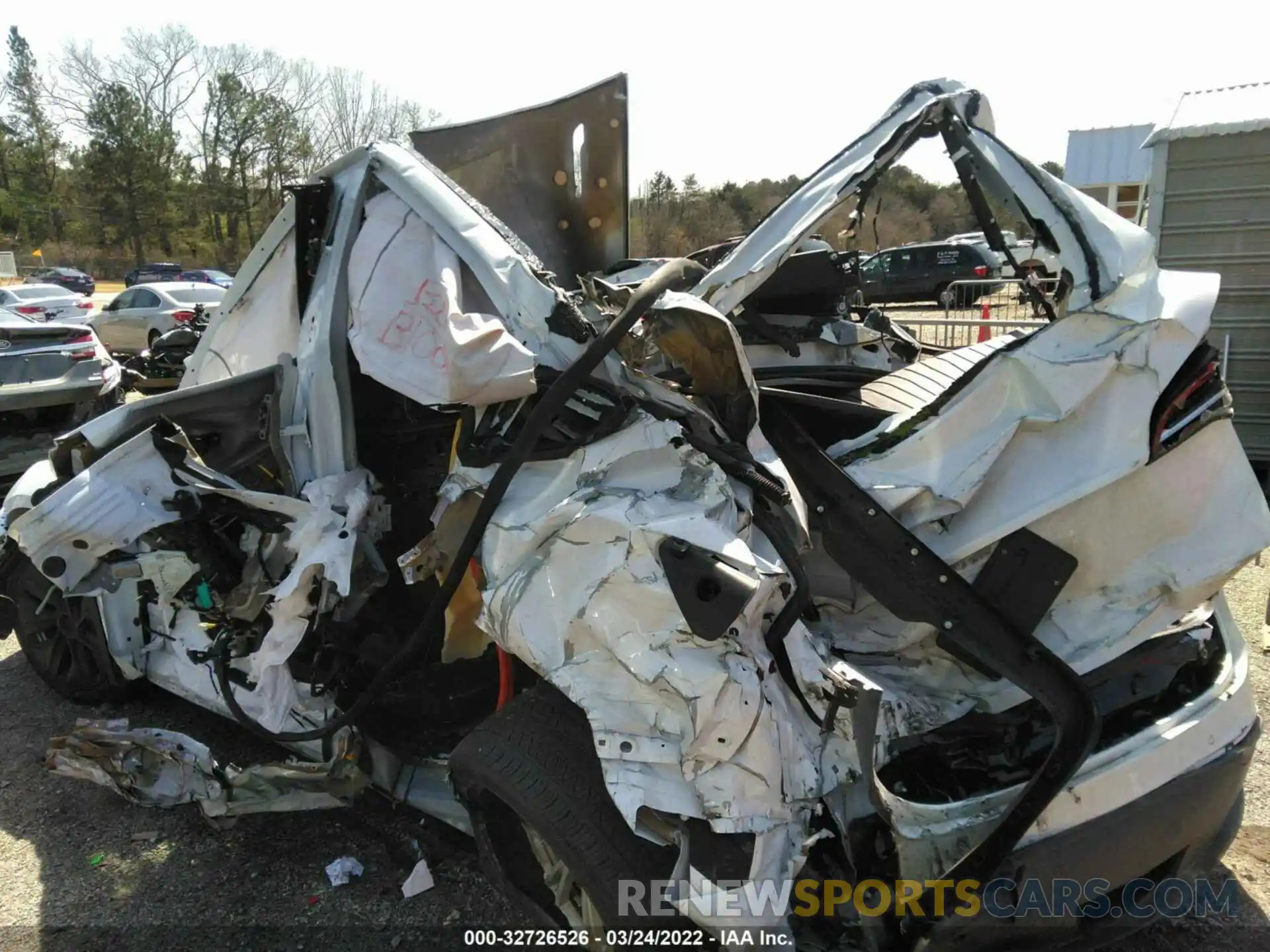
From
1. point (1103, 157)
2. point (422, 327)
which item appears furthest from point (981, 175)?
point (1103, 157)

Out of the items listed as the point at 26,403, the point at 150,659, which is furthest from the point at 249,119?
the point at 150,659

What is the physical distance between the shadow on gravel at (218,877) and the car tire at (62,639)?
0.42 m

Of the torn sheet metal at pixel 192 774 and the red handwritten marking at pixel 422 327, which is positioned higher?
the red handwritten marking at pixel 422 327

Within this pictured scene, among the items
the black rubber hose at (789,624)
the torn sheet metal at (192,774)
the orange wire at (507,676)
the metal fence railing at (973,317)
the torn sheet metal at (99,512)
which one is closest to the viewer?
the black rubber hose at (789,624)

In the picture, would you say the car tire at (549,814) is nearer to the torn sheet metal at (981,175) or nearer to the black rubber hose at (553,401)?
the black rubber hose at (553,401)

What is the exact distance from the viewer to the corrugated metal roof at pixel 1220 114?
707 centimetres

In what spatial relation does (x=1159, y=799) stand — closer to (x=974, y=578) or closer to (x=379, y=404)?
(x=974, y=578)

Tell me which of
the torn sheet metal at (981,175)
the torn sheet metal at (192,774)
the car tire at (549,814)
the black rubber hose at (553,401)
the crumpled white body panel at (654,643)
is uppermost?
the torn sheet metal at (981,175)

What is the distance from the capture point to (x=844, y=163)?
93.0 inches

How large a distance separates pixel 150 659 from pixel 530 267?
226cm

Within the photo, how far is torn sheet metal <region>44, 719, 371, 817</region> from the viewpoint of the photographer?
9.00ft

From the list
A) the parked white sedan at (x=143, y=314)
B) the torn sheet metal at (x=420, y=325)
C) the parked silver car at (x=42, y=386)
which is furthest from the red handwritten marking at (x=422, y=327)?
the parked white sedan at (x=143, y=314)

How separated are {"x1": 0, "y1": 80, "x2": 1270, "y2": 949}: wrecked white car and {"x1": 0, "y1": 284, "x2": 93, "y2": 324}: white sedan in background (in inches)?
740

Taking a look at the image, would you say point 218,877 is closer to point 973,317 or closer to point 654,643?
point 654,643
